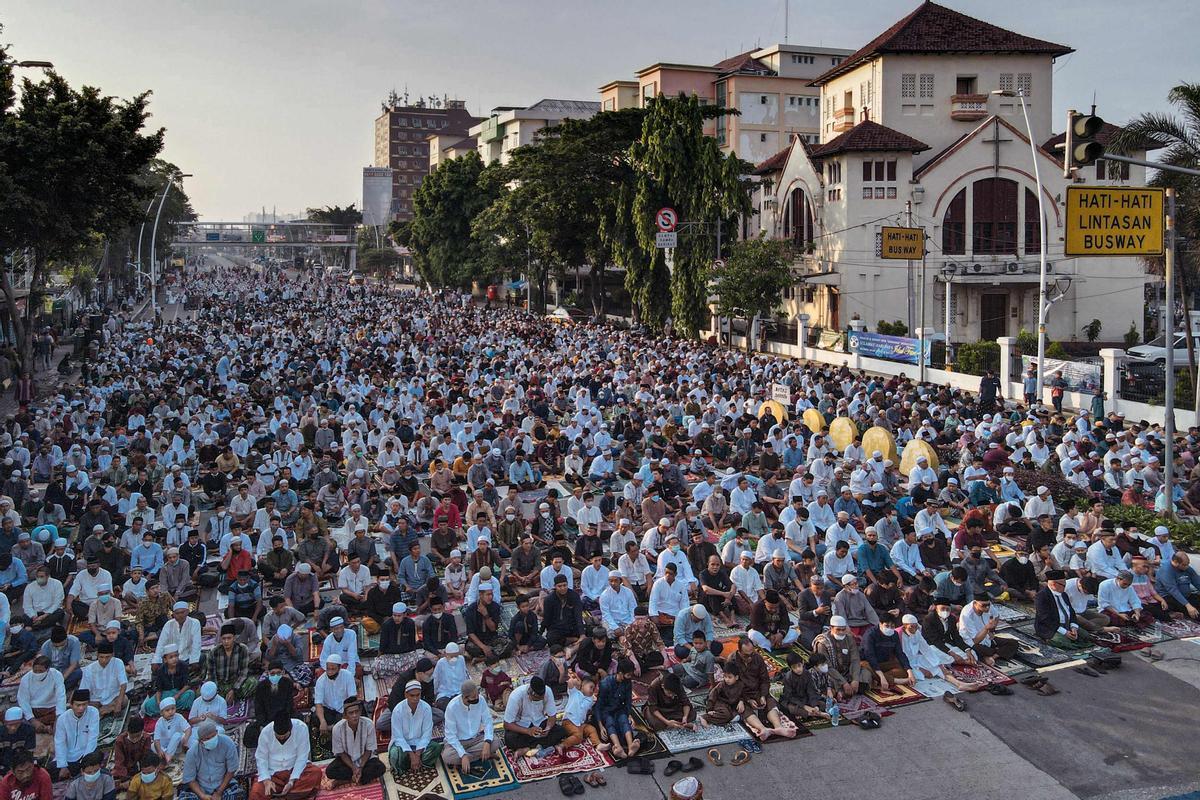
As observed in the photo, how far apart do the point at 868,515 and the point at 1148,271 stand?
29986mm

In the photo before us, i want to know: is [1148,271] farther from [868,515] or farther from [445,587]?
[445,587]

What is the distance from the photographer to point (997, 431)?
20.4 m

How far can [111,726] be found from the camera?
10.1m

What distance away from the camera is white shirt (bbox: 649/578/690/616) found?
40.0 ft

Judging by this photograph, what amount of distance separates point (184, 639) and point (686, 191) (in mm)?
35063

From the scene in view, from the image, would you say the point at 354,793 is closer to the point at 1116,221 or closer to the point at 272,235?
the point at 1116,221

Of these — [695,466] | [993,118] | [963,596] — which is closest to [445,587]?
[963,596]

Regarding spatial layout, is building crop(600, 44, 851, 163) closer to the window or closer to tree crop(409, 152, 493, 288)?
tree crop(409, 152, 493, 288)

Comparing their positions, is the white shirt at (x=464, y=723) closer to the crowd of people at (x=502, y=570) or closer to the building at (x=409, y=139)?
the crowd of people at (x=502, y=570)

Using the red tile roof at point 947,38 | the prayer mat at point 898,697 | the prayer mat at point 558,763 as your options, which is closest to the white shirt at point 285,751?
the prayer mat at point 558,763

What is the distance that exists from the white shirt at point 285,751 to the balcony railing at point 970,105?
44.7 m

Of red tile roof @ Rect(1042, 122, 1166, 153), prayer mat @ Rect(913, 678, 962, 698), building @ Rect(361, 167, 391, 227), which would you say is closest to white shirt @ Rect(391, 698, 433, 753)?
prayer mat @ Rect(913, 678, 962, 698)

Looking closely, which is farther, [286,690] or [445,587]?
[445,587]

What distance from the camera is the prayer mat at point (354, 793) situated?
885 centimetres
